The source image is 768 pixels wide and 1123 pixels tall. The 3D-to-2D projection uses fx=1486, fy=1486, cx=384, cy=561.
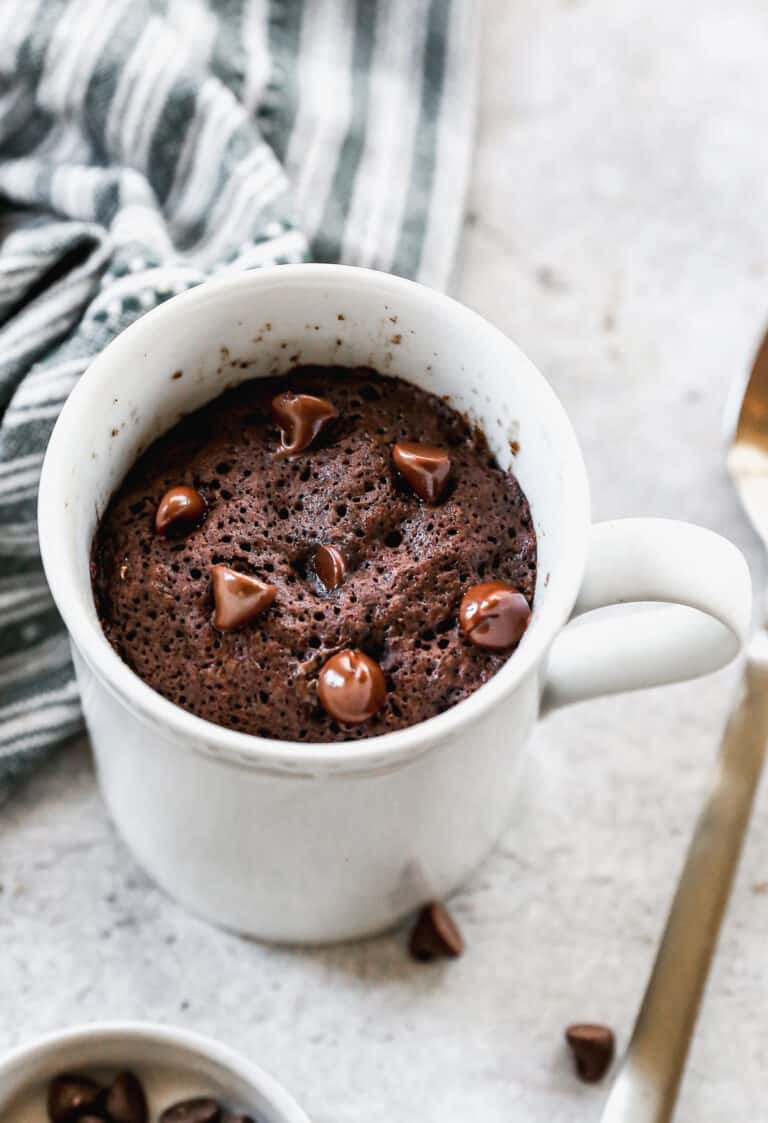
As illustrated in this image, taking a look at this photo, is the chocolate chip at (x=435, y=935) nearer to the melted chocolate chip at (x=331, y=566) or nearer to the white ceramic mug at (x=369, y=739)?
the white ceramic mug at (x=369, y=739)

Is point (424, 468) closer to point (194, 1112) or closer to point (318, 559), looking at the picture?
point (318, 559)

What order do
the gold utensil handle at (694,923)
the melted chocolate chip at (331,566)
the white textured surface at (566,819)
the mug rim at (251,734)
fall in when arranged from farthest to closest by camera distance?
1. the white textured surface at (566,819)
2. the gold utensil handle at (694,923)
3. the melted chocolate chip at (331,566)
4. the mug rim at (251,734)

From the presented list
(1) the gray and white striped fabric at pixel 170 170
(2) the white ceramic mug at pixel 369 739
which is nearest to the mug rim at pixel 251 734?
(2) the white ceramic mug at pixel 369 739

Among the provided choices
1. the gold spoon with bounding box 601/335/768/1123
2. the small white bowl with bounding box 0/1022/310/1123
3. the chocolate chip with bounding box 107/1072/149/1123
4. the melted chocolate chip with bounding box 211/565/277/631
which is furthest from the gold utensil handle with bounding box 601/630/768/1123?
the melted chocolate chip with bounding box 211/565/277/631

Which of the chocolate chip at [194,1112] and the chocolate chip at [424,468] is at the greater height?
the chocolate chip at [424,468]

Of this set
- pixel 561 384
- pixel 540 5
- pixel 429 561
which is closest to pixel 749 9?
pixel 540 5

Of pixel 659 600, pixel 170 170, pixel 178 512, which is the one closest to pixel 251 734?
pixel 178 512
